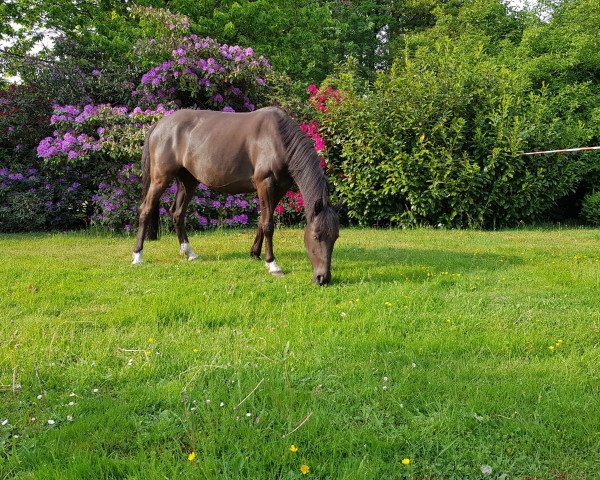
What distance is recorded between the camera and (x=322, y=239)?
5.43m

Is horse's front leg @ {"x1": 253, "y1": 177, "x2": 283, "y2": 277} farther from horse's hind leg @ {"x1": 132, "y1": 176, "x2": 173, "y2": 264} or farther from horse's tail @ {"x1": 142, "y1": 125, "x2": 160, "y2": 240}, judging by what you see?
horse's tail @ {"x1": 142, "y1": 125, "x2": 160, "y2": 240}

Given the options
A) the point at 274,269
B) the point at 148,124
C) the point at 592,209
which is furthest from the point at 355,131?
the point at 592,209

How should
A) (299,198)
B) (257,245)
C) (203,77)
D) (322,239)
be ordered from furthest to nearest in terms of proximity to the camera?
(299,198)
(203,77)
(257,245)
(322,239)

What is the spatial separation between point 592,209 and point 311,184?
11.3 metres

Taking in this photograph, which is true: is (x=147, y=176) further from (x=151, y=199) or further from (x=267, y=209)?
(x=267, y=209)

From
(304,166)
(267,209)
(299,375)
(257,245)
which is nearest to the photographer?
(299,375)

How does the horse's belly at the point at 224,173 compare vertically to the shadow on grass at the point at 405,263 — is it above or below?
above

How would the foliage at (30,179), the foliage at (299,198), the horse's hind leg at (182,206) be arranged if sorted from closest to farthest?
the horse's hind leg at (182,206) < the foliage at (30,179) < the foliage at (299,198)

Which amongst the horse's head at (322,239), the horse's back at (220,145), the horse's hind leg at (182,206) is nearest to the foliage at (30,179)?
the horse's hind leg at (182,206)

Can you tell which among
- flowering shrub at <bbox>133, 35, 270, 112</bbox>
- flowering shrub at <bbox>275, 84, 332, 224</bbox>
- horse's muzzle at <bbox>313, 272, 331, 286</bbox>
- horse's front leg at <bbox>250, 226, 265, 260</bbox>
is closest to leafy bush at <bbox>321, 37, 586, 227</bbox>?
flowering shrub at <bbox>275, 84, 332, 224</bbox>

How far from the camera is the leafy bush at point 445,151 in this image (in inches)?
439

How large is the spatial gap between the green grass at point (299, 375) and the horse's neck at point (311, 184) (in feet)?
2.99

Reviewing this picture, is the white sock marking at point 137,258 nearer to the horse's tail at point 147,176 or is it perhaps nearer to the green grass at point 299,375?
the horse's tail at point 147,176

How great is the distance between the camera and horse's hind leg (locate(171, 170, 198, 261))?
741 centimetres
